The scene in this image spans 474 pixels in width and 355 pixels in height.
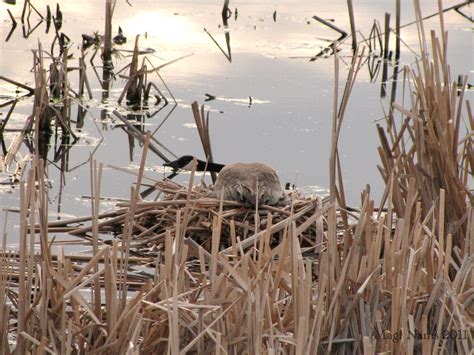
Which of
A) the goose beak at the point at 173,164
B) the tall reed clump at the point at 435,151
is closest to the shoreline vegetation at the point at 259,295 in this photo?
the tall reed clump at the point at 435,151

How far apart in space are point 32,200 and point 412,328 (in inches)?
47.1

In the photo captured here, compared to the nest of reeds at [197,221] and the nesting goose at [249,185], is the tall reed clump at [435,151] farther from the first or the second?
the nesting goose at [249,185]

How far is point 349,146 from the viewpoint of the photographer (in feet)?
23.7

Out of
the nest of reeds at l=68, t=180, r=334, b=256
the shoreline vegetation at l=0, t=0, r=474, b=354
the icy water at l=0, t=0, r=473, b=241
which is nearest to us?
the shoreline vegetation at l=0, t=0, r=474, b=354

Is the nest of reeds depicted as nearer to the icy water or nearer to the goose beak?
the icy water

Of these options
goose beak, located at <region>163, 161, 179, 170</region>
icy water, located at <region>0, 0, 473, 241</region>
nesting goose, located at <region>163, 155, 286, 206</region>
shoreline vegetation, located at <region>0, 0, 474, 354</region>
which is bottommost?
shoreline vegetation, located at <region>0, 0, 474, 354</region>

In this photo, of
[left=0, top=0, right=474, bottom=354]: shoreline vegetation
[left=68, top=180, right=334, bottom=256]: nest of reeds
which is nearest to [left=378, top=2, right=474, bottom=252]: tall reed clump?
[left=0, top=0, right=474, bottom=354]: shoreline vegetation

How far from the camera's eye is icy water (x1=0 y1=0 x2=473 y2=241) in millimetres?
6641

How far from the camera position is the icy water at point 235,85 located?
6.64 meters

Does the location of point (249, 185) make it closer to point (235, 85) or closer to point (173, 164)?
point (173, 164)

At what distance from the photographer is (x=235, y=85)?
888 cm

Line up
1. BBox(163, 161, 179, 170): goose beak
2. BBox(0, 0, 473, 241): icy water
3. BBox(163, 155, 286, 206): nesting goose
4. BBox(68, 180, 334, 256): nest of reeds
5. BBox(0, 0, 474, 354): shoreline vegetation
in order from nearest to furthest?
BBox(0, 0, 474, 354): shoreline vegetation → BBox(68, 180, 334, 256): nest of reeds → BBox(163, 155, 286, 206): nesting goose → BBox(163, 161, 179, 170): goose beak → BBox(0, 0, 473, 241): icy water

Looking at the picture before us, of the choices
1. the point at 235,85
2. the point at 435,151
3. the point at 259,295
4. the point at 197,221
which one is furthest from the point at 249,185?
the point at 235,85

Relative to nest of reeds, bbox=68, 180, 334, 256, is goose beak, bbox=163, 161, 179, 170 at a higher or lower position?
higher
